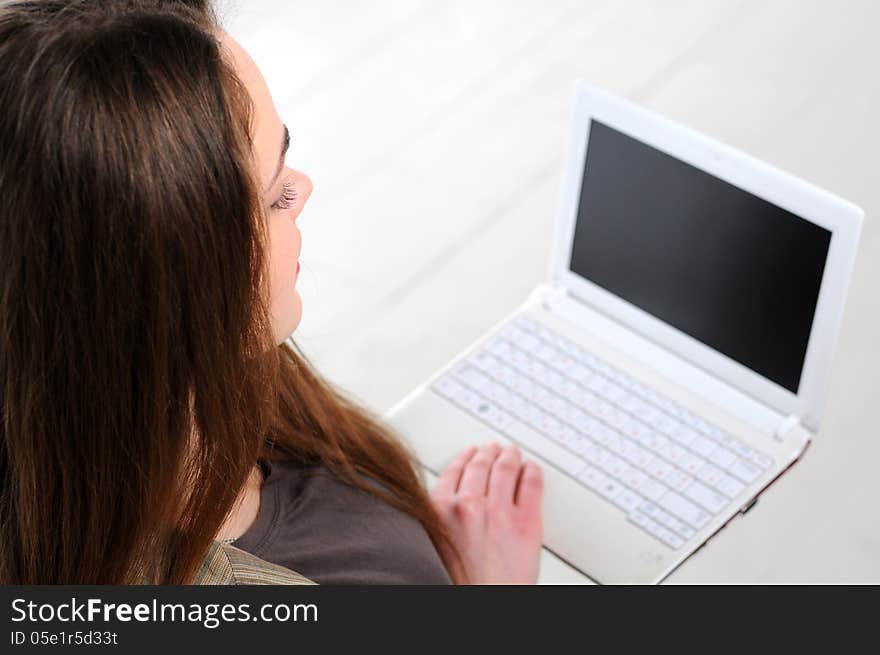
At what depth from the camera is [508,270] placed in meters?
1.47

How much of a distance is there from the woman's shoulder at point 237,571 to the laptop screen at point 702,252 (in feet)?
1.54

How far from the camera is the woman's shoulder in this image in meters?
0.91

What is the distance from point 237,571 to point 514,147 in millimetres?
839

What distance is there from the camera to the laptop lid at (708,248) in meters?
1.09

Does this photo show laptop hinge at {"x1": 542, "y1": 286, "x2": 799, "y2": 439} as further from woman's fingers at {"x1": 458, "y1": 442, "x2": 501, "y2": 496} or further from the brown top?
the brown top

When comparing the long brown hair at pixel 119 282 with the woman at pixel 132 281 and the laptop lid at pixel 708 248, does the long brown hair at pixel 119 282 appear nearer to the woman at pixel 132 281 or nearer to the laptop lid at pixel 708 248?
the woman at pixel 132 281

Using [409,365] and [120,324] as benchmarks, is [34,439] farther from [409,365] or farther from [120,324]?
[409,365]

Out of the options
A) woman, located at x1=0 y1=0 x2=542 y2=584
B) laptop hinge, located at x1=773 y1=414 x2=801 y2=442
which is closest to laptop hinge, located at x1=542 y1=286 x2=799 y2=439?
laptop hinge, located at x1=773 y1=414 x2=801 y2=442

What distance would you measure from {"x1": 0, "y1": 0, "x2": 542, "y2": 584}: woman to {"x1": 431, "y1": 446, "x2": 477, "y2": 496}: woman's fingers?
0.35 m

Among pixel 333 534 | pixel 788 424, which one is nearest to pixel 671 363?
pixel 788 424

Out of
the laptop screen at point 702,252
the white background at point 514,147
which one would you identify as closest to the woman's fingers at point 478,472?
the white background at point 514,147

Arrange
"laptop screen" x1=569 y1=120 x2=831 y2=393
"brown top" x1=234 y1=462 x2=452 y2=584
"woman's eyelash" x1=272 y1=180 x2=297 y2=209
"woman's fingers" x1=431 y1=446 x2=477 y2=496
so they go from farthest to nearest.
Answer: "woman's fingers" x1=431 y1=446 x2=477 y2=496 < "laptop screen" x1=569 y1=120 x2=831 y2=393 < "brown top" x1=234 y1=462 x2=452 y2=584 < "woman's eyelash" x1=272 y1=180 x2=297 y2=209

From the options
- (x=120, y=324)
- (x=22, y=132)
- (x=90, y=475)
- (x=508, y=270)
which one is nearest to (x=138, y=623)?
(x=90, y=475)

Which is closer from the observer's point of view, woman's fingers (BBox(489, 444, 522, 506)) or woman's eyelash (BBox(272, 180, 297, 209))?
woman's eyelash (BBox(272, 180, 297, 209))
